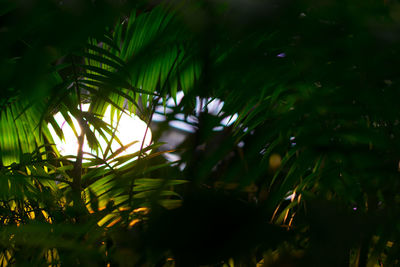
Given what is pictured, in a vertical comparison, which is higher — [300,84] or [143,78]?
[143,78]

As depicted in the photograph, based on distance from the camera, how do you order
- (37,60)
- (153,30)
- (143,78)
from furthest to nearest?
1. (143,78)
2. (153,30)
3. (37,60)

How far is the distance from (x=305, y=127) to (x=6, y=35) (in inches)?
9.6

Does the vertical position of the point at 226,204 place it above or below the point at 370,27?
below

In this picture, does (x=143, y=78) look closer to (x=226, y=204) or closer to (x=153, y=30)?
(x=153, y=30)

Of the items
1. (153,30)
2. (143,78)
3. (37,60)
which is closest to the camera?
(37,60)

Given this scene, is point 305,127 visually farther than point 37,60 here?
Yes

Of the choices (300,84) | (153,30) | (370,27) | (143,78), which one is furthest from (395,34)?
(143,78)

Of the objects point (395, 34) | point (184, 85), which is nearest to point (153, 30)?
point (184, 85)

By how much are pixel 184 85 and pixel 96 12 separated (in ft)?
1.90

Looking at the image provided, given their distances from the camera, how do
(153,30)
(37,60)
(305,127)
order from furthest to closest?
(153,30)
(305,127)
(37,60)

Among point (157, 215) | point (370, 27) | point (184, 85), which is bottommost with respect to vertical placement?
point (157, 215)

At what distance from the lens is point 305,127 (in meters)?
0.32

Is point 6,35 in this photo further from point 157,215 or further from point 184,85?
point 184,85

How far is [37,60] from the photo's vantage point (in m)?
0.20
